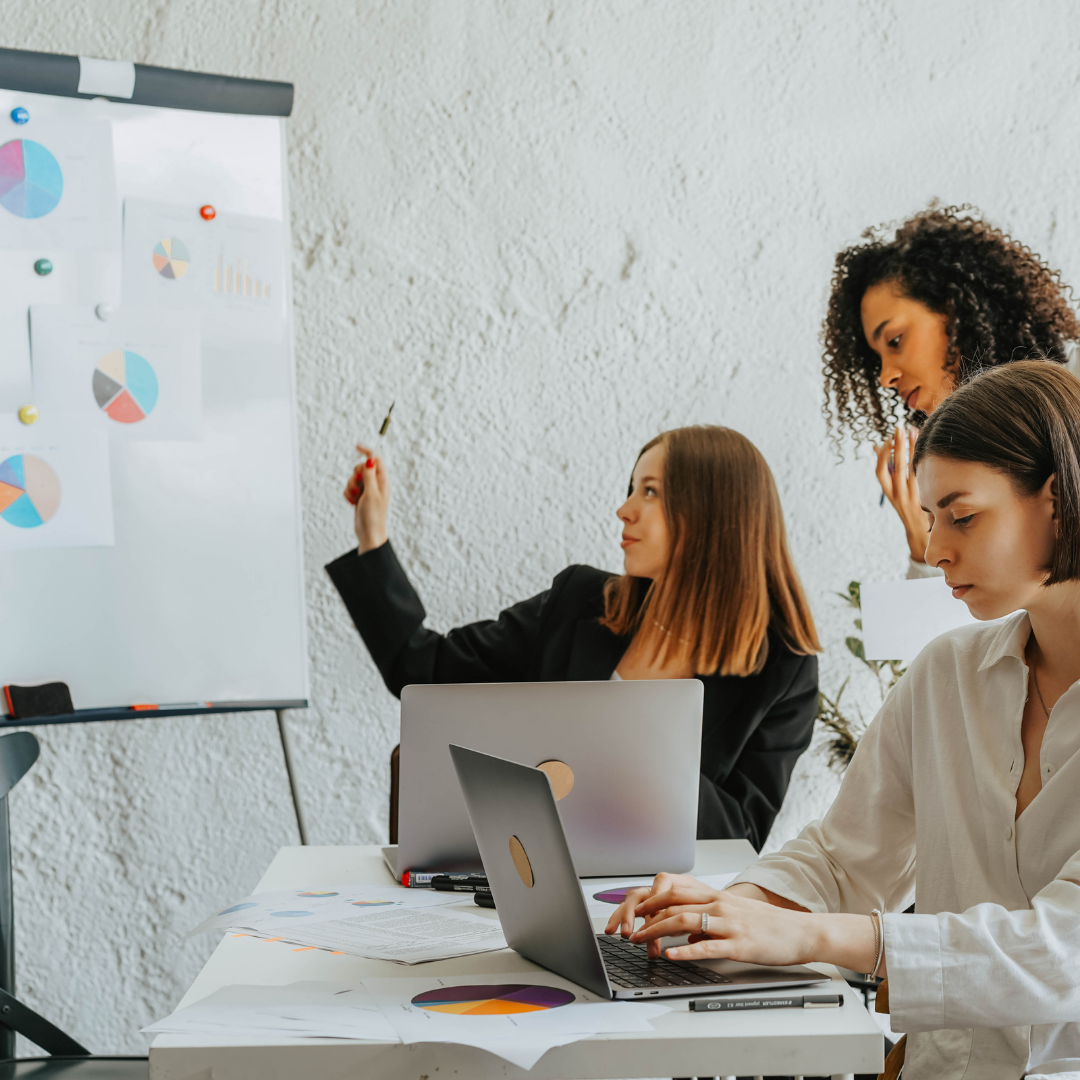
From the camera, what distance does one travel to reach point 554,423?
2.27 m

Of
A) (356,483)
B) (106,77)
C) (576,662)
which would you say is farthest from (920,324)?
(106,77)

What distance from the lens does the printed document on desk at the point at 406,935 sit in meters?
0.93

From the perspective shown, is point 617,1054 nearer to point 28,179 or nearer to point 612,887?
point 612,887

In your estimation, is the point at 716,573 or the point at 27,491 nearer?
the point at 27,491

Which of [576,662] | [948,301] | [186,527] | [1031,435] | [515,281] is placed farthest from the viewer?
[515,281]

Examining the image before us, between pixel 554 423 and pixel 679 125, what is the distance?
0.70m

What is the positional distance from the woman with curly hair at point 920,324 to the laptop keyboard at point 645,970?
1.36m

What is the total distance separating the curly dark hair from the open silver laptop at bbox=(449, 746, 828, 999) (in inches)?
56.8

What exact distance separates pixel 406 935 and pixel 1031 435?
0.73m

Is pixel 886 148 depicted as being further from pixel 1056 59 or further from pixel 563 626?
pixel 563 626

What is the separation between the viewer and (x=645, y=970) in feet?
2.81

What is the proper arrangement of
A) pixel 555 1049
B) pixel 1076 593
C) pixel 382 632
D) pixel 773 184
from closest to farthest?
pixel 555 1049 → pixel 1076 593 → pixel 382 632 → pixel 773 184

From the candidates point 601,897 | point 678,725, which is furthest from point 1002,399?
point 601,897

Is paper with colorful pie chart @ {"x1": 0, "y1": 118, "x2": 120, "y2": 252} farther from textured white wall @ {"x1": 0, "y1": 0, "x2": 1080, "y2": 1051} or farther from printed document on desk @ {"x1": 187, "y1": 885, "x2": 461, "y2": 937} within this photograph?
printed document on desk @ {"x1": 187, "y1": 885, "x2": 461, "y2": 937}
